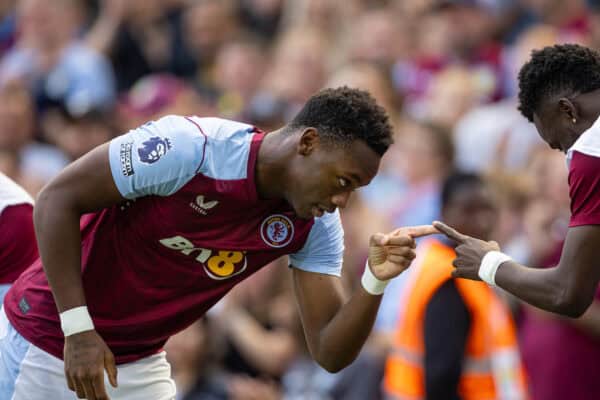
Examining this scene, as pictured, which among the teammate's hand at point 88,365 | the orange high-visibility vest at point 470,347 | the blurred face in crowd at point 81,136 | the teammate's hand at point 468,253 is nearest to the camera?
the teammate's hand at point 88,365

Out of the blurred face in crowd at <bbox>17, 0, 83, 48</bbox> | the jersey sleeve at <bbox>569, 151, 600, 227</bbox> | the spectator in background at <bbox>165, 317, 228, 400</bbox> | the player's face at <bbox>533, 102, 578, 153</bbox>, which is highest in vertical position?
the player's face at <bbox>533, 102, 578, 153</bbox>

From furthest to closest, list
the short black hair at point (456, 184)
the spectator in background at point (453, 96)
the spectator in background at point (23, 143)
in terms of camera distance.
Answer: the spectator in background at point (453, 96) → the spectator in background at point (23, 143) → the short black hair at point (456, 184)

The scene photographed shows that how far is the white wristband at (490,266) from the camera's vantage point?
449 cm

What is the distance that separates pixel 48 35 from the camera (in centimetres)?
1039

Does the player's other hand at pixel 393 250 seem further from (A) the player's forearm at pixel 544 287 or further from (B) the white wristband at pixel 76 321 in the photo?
(B) the white wristband at pixel 76 321

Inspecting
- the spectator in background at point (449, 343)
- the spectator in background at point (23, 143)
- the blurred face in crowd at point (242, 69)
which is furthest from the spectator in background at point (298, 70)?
the spectator in background at point (449, 343)

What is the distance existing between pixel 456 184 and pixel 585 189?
2608 millimetres

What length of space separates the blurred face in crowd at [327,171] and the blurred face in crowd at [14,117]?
475 cm

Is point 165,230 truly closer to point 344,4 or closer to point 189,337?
point 189,337

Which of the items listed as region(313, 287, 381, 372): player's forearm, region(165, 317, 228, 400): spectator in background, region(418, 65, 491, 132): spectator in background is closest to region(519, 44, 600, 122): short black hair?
region(313, 287, 381, 372): player's forearm

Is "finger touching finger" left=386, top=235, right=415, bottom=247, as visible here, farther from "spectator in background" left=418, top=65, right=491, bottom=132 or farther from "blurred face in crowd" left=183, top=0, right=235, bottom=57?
"blurred face in crowd" left=183, top=0, right=235, bottom=57

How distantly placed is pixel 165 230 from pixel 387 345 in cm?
298

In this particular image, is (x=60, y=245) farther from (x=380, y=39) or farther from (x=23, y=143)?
(x=380, y=39)

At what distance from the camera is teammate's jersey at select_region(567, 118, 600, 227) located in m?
4.19
